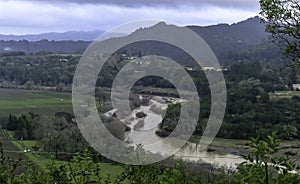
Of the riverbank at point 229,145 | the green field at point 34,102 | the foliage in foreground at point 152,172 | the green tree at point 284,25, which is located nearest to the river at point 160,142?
the riverbank at point 229,145

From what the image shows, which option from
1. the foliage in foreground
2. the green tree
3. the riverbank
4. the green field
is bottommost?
the riverbank

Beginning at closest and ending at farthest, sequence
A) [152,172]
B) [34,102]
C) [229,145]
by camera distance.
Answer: [152,172] → [229,145] → [34,102]

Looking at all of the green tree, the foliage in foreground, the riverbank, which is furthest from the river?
the green tree

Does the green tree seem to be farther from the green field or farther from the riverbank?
the green field

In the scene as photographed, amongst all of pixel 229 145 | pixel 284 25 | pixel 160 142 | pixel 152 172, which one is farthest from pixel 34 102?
pixel 284 25

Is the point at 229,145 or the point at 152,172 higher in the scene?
the point at 152,172

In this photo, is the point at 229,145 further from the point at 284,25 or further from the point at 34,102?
the point at 284,25

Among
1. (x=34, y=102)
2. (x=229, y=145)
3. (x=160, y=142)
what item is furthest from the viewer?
(x=34, y=102)

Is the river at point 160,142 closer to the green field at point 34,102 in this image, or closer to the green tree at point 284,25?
the green field at point 34,102

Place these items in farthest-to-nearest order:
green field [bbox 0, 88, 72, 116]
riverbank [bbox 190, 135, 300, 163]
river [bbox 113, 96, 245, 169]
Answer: green field [bbox 0, 88, 72, 116] → riverbank [bbox 190, 135, 300, 163] → river [bbox 113, 96, 245, 169]
